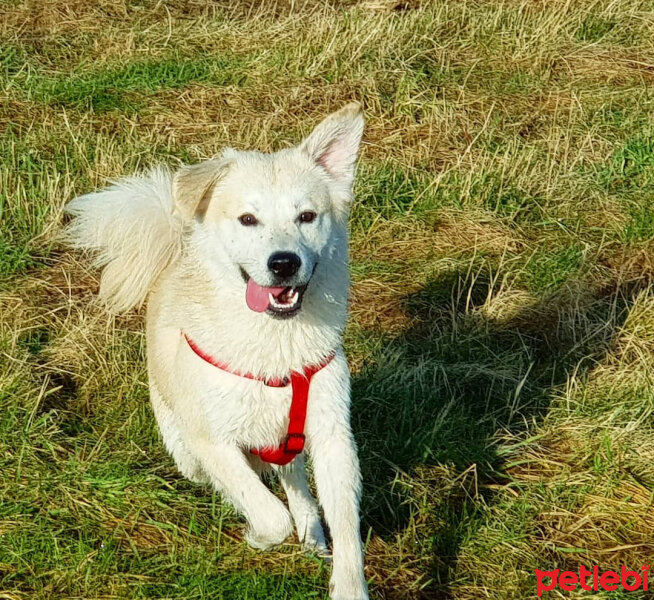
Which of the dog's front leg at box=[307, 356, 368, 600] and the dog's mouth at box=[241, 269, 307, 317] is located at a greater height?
the dog's mouth at box=[241, 269, 307, 317]

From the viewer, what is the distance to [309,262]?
3.43 metres

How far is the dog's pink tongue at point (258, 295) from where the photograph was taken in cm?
349

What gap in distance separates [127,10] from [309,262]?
563 cm

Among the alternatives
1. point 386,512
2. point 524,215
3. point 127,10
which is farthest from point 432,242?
point 127,10

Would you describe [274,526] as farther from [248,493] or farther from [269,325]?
[269,325]

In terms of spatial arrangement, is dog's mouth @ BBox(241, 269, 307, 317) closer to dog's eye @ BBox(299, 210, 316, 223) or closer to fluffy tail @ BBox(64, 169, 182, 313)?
dog's eye @ BBox(299, 210, 316, 223)

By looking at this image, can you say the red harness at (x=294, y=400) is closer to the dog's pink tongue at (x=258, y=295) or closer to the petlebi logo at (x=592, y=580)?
the dog's pink tongue at (x=258, y=295)

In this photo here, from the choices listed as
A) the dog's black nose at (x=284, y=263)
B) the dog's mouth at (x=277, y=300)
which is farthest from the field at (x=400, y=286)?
the dog's black nose at (x=284, y=263)

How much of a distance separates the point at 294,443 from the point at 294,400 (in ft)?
0.52

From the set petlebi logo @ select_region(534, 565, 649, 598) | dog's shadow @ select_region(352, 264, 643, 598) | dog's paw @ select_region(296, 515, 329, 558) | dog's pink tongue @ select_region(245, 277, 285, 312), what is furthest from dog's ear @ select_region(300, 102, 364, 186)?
petlebi logo @ select_region(534, 565, 649, 598)

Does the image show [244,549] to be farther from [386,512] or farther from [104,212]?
[104,212]

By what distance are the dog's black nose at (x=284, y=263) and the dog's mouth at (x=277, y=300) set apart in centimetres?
9

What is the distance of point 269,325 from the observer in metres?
3.63

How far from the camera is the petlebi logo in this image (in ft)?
12.2
